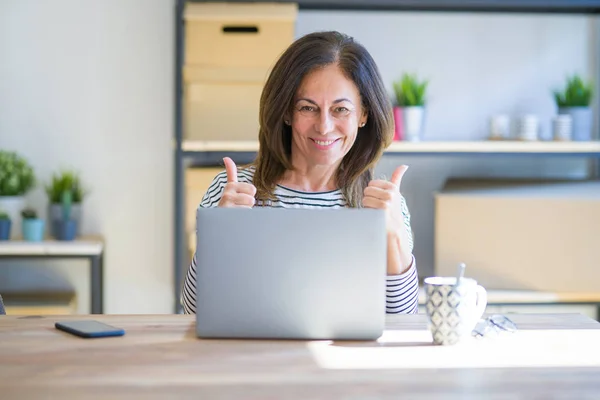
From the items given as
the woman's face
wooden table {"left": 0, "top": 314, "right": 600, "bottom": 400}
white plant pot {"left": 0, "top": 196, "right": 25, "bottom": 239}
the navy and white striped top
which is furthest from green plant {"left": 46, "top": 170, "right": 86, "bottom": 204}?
wooden table {"left": 0, "top": 314, "right": 600, "bottom": 400}

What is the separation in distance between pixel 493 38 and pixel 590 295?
103 centimetres

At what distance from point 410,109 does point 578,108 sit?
600 mm

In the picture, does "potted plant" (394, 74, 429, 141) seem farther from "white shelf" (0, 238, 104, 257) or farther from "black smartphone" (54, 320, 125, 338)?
"black smartphone" (54, 320, 125, 338)

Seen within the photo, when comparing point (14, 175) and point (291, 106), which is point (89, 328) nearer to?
point (291, 106)

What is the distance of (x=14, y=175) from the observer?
124 inches

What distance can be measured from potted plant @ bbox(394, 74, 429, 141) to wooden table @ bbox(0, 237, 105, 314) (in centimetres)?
111

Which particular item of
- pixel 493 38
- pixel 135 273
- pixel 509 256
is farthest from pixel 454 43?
pixel 135 273

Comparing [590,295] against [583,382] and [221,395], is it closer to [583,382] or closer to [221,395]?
[583,382]

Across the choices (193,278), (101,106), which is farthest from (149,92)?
(193,278)

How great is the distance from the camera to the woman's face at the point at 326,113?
202 centimetres

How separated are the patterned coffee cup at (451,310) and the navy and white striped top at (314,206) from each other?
358 millimetres

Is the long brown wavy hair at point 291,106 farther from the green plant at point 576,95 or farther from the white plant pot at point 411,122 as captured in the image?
the green plant at point 576,95

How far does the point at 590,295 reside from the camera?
310 cm

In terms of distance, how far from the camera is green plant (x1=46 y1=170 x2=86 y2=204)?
3219 millimetres
